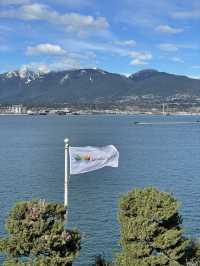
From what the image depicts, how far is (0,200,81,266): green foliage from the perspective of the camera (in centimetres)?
1659

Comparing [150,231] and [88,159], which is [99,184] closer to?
[88,159]

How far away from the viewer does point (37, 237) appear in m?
16.8

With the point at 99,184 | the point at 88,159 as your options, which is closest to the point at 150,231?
the point at 88,159

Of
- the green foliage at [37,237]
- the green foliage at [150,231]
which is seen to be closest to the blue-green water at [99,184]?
the green foliage at [150,231]

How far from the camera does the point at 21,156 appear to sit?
89.1 metres

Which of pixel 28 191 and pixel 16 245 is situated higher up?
pixel 16 245

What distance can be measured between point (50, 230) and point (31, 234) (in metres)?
0.63

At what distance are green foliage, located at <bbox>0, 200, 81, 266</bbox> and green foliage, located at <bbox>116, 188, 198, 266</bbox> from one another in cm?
196

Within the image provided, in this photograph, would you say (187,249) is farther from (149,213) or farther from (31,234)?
(31,234)

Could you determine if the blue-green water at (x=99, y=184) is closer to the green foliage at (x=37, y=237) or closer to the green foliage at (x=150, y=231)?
the green foliage at (x=150, y=231)

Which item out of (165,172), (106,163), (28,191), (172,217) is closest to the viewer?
(172,217)

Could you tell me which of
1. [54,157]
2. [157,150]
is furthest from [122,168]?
[157,150]

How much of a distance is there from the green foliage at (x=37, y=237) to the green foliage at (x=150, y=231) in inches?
77.4

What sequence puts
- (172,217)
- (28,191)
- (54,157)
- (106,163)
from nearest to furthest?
(172,217) < (106,163) < (28,191) < (54,157)
